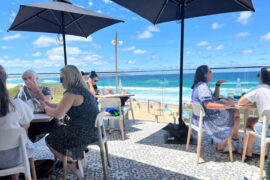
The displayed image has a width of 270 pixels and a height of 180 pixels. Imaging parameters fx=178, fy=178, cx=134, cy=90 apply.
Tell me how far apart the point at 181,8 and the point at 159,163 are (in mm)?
2440

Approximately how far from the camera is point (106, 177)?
1.96m

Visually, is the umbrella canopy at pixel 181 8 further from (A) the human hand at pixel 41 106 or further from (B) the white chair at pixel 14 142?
(B) the white chair at pixel 14 142

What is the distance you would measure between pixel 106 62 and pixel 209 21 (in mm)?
43443

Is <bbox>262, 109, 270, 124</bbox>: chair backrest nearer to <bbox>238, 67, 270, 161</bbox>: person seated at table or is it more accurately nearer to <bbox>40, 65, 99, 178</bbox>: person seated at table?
<bbox>238, 67, 270, 161</bbox>: person seated at table

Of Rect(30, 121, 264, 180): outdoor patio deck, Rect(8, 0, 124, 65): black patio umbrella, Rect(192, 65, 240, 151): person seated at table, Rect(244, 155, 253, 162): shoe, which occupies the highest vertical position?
Rect(8, 0, 124, 65): black patio umbrella

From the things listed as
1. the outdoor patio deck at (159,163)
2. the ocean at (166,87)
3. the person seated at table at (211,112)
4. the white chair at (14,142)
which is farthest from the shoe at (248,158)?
the white chair at (14,142)

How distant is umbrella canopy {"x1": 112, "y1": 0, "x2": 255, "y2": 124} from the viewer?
2.95 m

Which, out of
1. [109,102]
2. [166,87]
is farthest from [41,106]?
[166,87]

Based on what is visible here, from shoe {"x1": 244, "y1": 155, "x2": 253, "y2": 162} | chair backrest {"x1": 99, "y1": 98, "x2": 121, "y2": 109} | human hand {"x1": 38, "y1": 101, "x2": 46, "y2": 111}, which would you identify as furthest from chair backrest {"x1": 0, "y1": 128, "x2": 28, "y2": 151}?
shoe {"x1": 244, "y1": 155, "x2": 253, "y2": 162}

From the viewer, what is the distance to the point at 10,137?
1216 mm

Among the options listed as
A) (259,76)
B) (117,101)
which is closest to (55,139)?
(117,101)

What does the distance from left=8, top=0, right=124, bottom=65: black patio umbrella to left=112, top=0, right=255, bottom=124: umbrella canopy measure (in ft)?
1.79

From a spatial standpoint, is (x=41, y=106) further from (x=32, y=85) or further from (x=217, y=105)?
(x=217, y=105)

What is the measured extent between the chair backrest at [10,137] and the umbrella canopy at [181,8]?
8.05 ft
